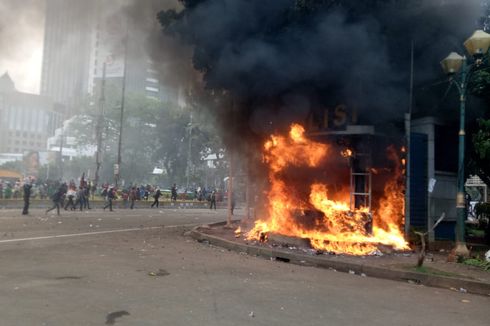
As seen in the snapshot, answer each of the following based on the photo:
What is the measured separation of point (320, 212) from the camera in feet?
39.2

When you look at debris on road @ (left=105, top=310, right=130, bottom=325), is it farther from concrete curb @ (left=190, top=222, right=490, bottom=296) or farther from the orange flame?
the orange flame

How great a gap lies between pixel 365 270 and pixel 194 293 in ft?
12.5

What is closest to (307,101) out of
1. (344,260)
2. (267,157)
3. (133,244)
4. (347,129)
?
(347,129)

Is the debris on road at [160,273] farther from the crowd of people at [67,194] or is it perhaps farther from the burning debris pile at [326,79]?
the crowd of people at [67,194]

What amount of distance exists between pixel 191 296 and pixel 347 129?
781 centimetres

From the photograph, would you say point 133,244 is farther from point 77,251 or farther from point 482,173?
point 482,173

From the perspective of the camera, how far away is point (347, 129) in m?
12.2

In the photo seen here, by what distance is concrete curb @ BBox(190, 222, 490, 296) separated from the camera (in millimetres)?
7118

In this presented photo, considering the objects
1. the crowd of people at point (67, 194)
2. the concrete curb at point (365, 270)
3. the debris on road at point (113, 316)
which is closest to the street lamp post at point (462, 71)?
the concrete curb at point (365, 270)

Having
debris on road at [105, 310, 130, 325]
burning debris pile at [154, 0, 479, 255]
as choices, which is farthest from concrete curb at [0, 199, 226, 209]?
debris on road at [105, 310, 130, 325]

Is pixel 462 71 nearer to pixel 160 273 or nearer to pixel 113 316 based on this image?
pixel 160 273

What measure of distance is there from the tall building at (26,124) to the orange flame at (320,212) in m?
67.6

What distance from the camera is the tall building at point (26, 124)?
8188cm

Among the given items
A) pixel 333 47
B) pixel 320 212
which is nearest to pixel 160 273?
pixel 320 212
